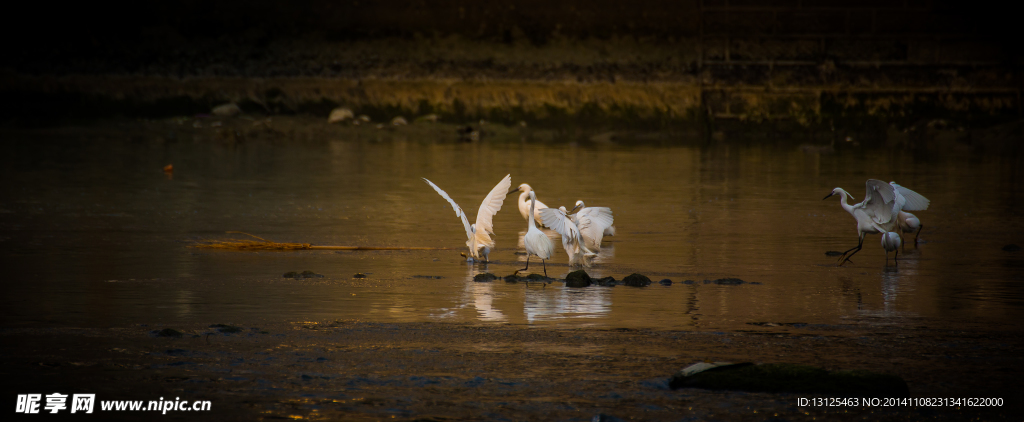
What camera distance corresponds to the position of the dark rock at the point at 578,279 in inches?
352

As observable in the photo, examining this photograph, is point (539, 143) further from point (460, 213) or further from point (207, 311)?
point (207, 311)

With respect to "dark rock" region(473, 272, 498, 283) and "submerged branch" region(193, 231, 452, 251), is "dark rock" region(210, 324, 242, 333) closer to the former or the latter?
"dark rock" region(473, 272, 498, 283)

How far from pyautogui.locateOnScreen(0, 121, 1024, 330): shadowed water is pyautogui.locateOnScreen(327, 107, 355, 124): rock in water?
734 centimetres

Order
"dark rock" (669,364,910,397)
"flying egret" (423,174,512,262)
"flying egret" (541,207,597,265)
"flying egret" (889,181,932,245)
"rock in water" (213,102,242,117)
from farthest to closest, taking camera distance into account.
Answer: "rock in water" (213,102,242,117) → "flying egret" (889,181,932,245) → "flying egret" (423,174,512,262) → "flying egret" (541,207,597,265) → "dark rock" (669,364,910,397)

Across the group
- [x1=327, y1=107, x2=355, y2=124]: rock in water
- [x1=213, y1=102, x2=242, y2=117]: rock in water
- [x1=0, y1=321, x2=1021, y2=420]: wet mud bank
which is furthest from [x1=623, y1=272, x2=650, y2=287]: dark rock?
[x1=213, y1=102, x2=242, y2=117]: rock in water

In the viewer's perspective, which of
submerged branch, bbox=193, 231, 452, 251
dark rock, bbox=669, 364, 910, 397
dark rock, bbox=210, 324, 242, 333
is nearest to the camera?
dark rock, bbox=669, 364, 910, 397

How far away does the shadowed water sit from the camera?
313 inches

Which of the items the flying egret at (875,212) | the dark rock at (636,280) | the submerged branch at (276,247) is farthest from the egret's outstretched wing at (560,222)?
the flying egret at (875,212)

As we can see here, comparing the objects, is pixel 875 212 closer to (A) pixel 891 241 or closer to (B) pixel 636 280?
(A) pixel 891 241

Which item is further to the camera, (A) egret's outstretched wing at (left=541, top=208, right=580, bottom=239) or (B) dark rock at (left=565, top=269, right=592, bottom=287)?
(A) egret's outstretched wing at (left=541, top=208, right=580, bottom=239)

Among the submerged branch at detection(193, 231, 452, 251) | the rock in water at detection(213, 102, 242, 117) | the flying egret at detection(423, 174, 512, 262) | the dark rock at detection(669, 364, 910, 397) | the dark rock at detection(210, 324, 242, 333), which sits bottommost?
the dark rock at detection(669, 364, 910, 397)

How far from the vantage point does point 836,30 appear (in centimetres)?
3009

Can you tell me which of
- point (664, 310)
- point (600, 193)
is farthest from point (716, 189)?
point (664, 310)

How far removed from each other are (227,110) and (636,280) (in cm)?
2228
